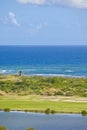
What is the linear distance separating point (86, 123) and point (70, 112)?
8479 mm

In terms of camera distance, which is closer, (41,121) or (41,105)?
(41,121)

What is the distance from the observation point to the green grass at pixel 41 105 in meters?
71.4

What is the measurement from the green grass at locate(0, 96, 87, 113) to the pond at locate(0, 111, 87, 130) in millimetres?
3410

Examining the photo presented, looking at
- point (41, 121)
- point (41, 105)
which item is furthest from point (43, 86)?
point (41, 121)

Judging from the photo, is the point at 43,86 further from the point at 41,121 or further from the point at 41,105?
the point at 41,121

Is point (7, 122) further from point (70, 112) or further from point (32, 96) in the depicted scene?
point (32, 96)

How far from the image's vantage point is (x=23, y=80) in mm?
104250

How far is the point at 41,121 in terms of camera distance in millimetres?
62344

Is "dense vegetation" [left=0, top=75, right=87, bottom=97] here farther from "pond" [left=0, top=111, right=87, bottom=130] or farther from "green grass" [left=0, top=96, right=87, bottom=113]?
"pond" [left=0, top=111, right=87, bottom=130]

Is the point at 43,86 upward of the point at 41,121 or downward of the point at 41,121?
upward

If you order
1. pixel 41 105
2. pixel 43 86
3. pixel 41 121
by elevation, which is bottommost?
pixel 41 121

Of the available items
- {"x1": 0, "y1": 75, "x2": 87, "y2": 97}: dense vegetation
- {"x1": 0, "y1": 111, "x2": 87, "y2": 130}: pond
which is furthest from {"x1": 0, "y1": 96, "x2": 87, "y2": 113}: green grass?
{"x1": 0, "y1": 75, "x2": 87, "y2": 97}: dense vegetation

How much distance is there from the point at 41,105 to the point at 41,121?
1226 cm

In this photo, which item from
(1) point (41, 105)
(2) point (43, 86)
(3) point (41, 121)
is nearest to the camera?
(3) point (41, 121)
